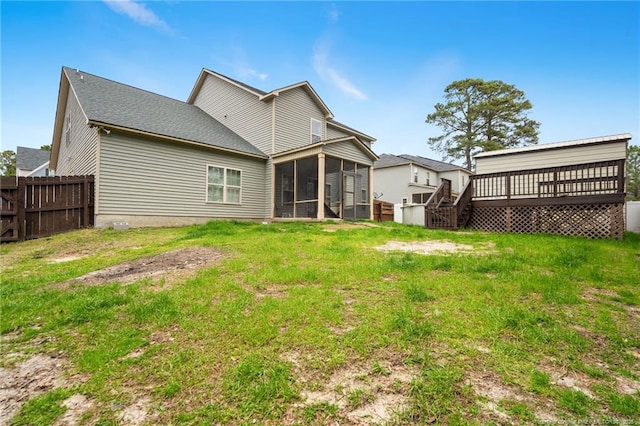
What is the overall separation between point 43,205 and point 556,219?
16.6m

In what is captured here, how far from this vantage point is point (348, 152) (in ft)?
42.6

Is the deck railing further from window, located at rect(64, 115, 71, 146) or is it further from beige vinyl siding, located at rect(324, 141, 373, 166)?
window, located at rect(64, 115, 71, 146)

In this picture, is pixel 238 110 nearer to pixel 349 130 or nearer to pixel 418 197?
pixel 349 130

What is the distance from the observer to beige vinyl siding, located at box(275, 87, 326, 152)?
1436 cm

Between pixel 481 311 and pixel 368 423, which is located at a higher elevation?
pixel 481 311

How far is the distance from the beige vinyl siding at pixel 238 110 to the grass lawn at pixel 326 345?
37.4ft

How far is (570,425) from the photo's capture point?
144cm

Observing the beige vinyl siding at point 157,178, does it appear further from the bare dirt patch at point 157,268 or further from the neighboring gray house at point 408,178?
the neighboring gray house at point 408,178

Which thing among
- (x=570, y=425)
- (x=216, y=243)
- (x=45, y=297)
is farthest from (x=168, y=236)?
(x=570, y=425)

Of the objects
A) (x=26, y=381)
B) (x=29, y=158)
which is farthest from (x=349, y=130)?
(x=29, y=158)

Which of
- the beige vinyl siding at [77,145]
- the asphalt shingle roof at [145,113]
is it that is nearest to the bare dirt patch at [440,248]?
the asphalt shingle roof at [145,113]

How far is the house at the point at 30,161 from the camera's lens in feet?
91.4

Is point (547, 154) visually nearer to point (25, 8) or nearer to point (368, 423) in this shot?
point (368, 423)

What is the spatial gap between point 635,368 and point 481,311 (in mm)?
1004
